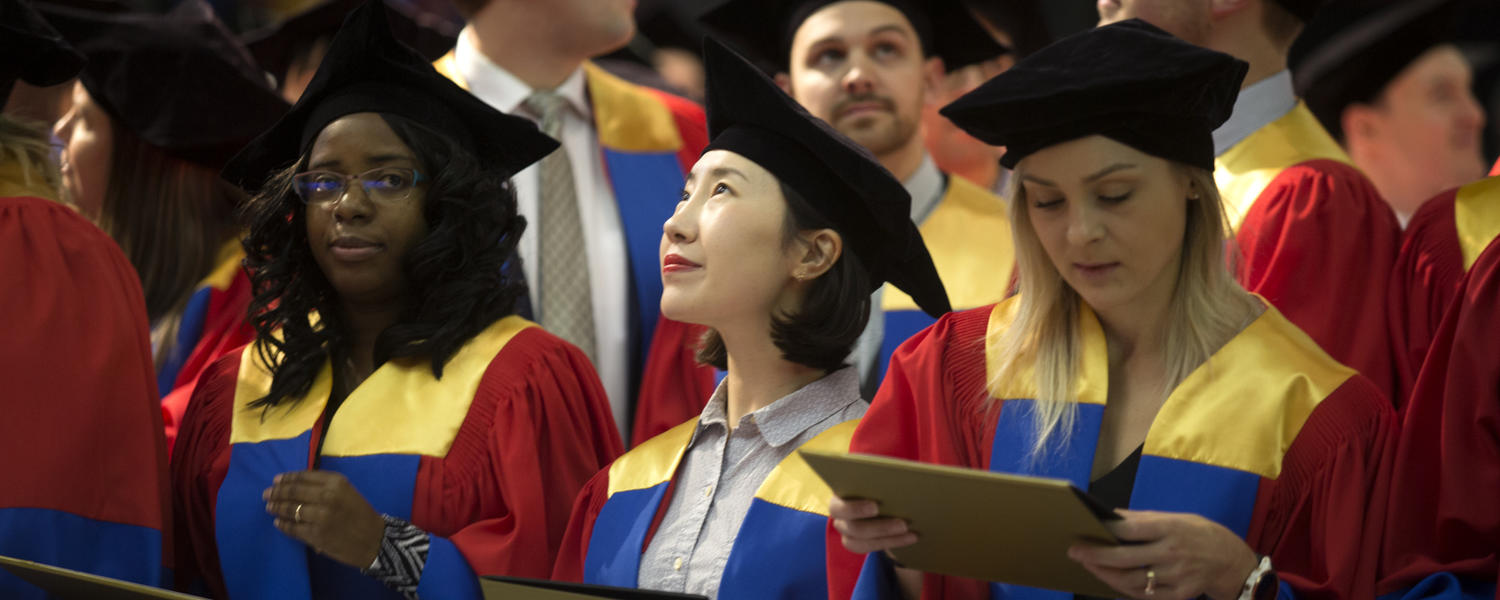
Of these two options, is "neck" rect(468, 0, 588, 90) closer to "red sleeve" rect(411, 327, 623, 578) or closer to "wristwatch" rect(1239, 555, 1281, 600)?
"red sleeve" rect(411, 327, 623, 578)

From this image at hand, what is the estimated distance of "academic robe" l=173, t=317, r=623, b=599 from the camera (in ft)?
10.6

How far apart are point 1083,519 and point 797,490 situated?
2.95ft

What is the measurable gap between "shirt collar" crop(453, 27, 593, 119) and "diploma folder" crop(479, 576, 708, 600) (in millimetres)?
2484

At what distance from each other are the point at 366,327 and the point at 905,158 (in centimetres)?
188

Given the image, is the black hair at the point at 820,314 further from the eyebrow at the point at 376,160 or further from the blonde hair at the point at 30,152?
the blonde hair at the point at 30,152

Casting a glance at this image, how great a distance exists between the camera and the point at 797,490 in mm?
2945

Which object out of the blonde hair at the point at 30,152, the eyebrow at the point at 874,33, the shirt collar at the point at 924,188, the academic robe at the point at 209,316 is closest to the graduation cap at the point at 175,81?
the academic robe at the point at 209,316

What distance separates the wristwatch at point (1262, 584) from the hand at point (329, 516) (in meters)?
1.63

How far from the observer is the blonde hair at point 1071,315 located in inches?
105

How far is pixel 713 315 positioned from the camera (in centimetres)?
315

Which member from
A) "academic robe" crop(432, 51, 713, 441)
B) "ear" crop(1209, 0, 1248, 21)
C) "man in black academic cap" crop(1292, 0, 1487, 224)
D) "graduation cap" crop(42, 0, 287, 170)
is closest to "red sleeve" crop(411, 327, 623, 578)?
"academic robe" crop(432, 51, 713, 441)

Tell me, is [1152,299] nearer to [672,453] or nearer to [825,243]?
[825,243]

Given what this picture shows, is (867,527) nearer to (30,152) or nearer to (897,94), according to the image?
(30,152)

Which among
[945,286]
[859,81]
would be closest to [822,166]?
[945,286]
